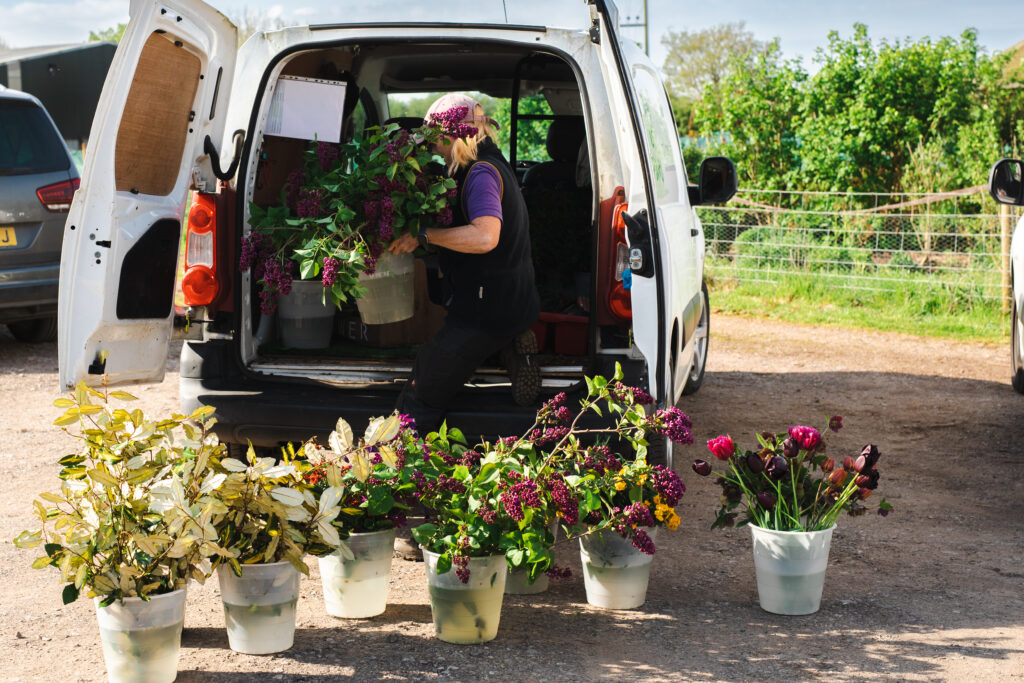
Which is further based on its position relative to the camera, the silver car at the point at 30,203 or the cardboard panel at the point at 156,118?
the silver car at the point at 30,203

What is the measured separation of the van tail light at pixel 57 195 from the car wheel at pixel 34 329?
1.50 m

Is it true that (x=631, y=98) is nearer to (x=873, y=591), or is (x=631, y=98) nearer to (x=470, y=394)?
(x=470, y=394)

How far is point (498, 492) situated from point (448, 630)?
46 cm

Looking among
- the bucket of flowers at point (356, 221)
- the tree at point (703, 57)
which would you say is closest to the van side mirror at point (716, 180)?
the bucket of flowers at point (356, 221)

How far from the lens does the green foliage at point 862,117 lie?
15.3 m

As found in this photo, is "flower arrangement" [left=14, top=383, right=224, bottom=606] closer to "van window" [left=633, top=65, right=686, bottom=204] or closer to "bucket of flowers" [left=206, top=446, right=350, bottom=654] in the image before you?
"bucket of flowers" [left=206, top=446, right=350, bottom=654]

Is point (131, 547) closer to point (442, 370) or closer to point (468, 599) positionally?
point (468, 599)

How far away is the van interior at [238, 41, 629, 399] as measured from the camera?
421cm

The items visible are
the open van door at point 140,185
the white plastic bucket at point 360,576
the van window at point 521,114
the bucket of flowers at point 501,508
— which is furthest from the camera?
the van window at point 521,114

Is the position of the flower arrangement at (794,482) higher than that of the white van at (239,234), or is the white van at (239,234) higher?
Result: the white van at (239,234)

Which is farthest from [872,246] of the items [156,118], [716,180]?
[156,118]

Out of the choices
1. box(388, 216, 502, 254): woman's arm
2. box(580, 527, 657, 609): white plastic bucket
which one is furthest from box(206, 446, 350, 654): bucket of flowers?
box(388, 216, 502, 254): woman's arm

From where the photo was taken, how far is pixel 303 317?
14.8ft

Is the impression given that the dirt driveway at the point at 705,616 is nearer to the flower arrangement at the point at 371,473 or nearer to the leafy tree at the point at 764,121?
the flower arrangement at the point at 371,473
